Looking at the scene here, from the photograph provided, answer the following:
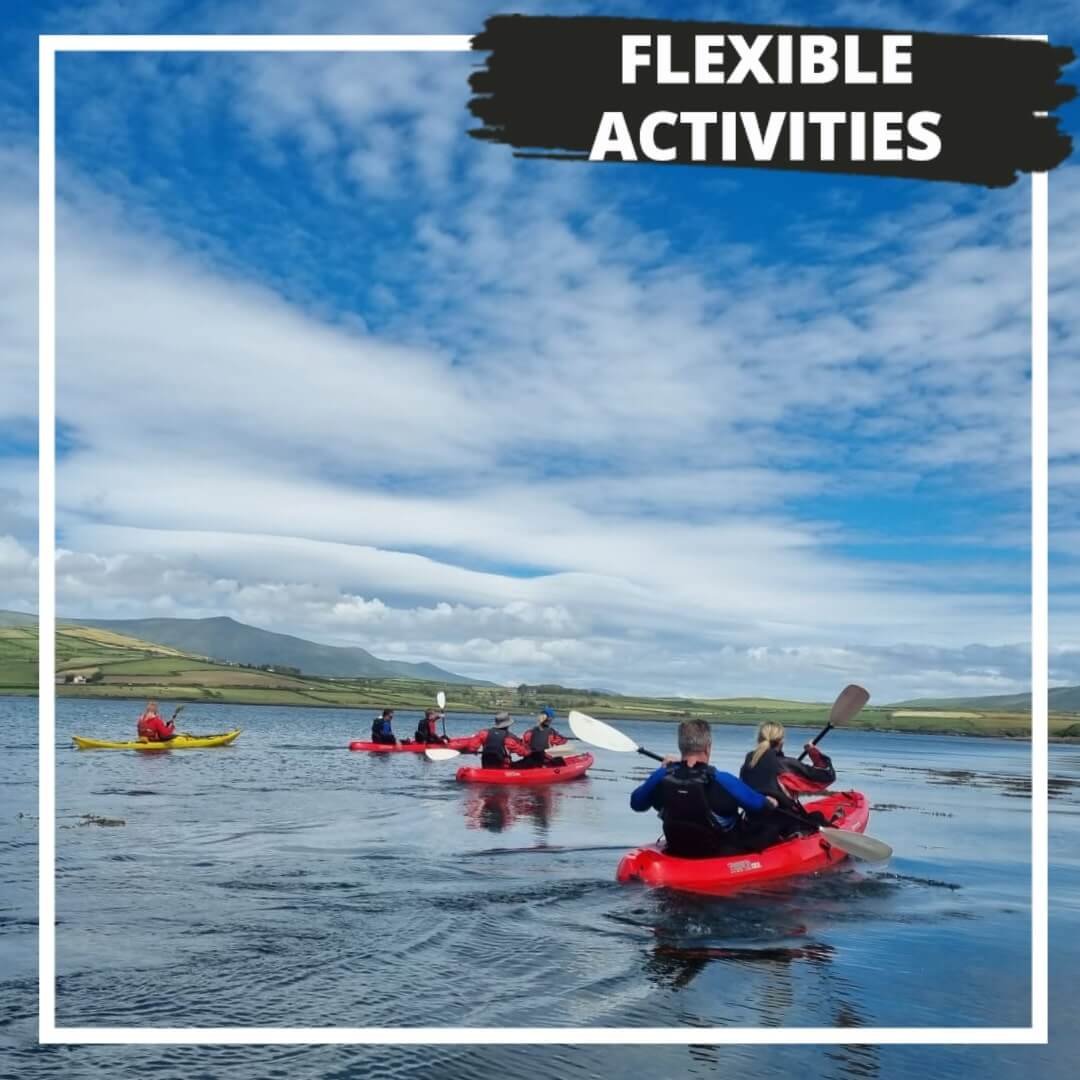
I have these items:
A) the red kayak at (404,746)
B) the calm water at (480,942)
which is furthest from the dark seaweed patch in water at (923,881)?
the red kayak at (404,746)

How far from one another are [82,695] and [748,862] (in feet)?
307

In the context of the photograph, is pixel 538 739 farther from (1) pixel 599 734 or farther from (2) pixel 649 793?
(2) pixel 649 793

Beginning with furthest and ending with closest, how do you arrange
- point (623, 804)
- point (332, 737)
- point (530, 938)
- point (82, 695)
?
point (82, 695) → point (332, 737) → point (623, 804) → point (530, 938)

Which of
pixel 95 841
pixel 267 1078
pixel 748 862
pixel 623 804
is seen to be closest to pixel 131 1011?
pixel 267 1078

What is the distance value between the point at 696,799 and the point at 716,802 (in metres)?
0.27

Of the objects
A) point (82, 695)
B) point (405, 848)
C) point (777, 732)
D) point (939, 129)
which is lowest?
point (82, 695)

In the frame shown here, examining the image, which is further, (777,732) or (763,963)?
(777,732)

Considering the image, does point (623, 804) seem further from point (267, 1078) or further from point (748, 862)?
point (267, 1078)

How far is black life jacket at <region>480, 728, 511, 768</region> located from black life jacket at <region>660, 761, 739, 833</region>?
1660 cm

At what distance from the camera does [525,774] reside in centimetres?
3091

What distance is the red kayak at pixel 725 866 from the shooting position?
13969mm

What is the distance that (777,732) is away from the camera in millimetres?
16234

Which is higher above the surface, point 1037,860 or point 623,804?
point 1037,860

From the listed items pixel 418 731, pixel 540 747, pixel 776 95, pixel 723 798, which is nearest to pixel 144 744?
pixel 418 731
